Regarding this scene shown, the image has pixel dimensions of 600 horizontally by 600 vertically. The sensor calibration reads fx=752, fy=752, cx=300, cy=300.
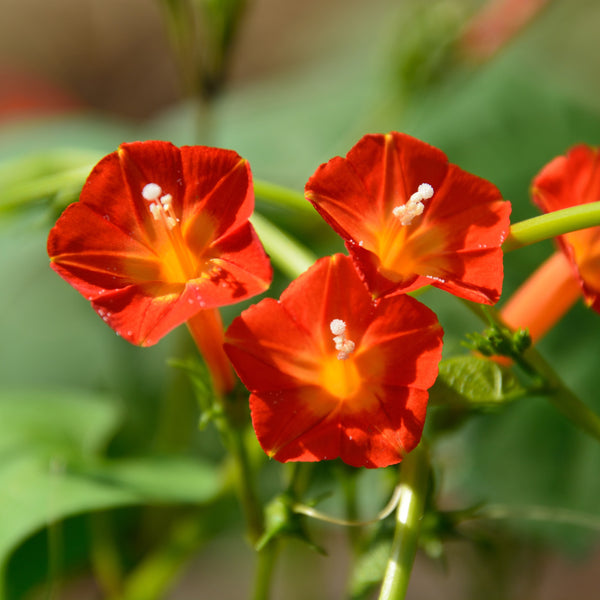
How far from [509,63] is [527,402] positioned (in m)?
0.84

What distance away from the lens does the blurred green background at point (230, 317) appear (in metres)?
0.82

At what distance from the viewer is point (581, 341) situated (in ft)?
3.50

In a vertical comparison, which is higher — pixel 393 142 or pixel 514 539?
pixel 393 142

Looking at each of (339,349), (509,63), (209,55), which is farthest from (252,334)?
(509,63)

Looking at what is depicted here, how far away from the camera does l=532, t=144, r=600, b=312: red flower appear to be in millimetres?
575

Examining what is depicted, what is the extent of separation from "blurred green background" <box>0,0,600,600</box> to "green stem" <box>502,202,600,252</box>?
0.18 m

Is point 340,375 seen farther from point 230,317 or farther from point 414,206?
point 230,317

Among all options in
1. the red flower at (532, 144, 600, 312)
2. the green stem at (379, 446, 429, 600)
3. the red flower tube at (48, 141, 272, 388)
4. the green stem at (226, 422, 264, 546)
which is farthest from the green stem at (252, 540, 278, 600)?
the red flower at (532, 144, 600, 312)

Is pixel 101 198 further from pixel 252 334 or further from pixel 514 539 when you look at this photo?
pixel 514 539

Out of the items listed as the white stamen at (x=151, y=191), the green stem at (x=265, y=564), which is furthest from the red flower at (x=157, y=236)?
the green stem at (x=265, y=564)

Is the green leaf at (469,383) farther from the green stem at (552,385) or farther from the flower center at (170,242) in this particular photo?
the flower center at (170,242)

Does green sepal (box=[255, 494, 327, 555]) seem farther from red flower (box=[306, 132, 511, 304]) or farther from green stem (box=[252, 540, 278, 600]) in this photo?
red flower (box=[306, 132, 511, 304])

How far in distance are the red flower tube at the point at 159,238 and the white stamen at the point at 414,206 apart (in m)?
0.11

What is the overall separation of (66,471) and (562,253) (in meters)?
0.51
